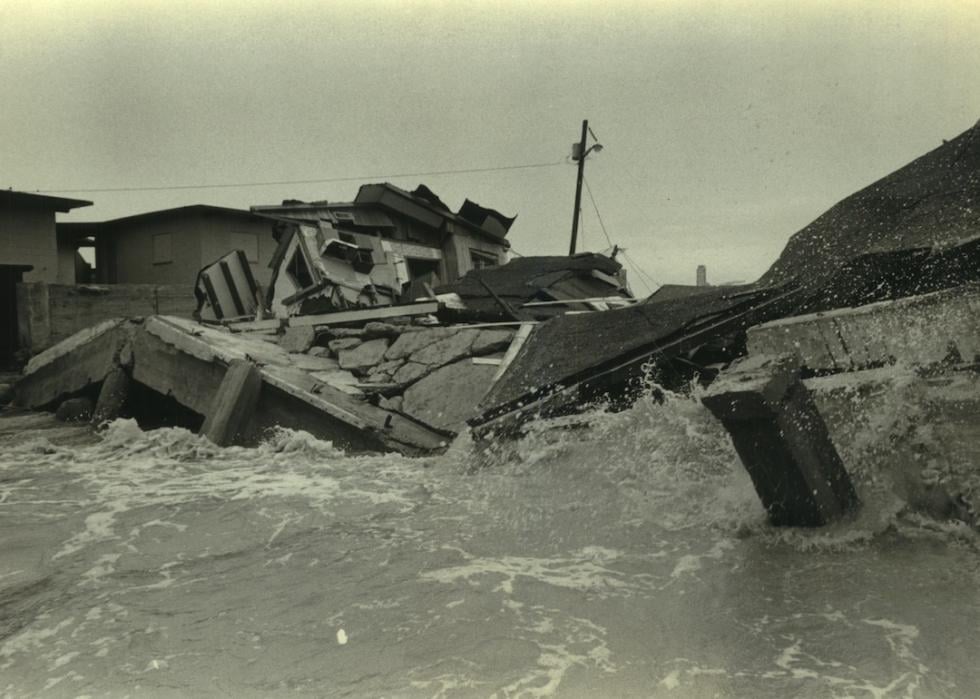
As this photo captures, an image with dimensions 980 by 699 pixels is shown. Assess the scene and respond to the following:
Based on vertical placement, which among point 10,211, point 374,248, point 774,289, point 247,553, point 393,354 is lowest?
point 247,553

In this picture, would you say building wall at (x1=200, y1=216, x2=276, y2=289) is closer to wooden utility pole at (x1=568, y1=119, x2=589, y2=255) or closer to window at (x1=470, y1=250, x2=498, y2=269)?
window at (x1=470, y1=250, x2=498, y2=269)

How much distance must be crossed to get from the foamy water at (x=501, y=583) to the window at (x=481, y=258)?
16740mm

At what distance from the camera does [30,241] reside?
18656mm

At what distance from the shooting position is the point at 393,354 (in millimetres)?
9266

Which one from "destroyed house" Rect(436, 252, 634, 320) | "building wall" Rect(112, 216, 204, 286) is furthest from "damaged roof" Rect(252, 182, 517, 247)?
"destroyed house" Rect(436, 252, 634, 320)

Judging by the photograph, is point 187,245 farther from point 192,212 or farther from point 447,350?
point 447,350

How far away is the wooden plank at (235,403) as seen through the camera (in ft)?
25.9

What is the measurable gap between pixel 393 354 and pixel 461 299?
2348 millimetres

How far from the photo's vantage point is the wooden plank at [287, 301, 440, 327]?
10492mm

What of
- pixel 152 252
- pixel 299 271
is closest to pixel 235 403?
pixel 299 271

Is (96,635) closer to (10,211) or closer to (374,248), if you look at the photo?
(374,248)

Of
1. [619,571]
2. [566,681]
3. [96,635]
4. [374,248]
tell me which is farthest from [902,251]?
[374,248]

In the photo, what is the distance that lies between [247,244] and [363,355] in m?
14.0

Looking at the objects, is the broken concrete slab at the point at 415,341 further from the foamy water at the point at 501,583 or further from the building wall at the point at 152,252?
the building wall at the point at 152,252
